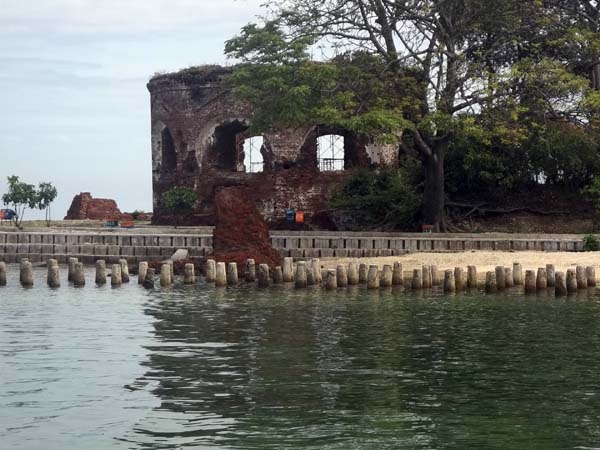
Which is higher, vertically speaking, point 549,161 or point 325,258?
point 549,161

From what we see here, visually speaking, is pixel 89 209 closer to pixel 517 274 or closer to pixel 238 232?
pixel 238 232

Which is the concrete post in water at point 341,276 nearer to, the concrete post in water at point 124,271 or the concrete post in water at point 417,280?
the concrete post in water at point 417,280

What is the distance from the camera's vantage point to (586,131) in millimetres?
35844

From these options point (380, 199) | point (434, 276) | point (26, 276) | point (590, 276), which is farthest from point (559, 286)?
point (380, 199)

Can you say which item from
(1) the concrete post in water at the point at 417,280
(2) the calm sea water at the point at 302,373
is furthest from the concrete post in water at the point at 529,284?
(1) the concrete post in water at the point at 417,280

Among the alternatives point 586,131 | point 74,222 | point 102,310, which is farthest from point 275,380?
point 74,222

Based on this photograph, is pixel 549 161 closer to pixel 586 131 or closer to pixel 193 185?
pixel 586 131

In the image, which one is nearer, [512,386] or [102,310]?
[512,386]

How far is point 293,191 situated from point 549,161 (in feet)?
37.8

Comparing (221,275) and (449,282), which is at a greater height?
(221,275)

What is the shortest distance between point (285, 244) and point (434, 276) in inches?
284

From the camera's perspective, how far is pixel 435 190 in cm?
3519

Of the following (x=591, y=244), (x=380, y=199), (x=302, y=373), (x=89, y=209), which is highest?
(x=89, y=209)

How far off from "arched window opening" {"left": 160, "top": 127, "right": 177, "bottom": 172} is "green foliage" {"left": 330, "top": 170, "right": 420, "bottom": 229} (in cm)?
980
